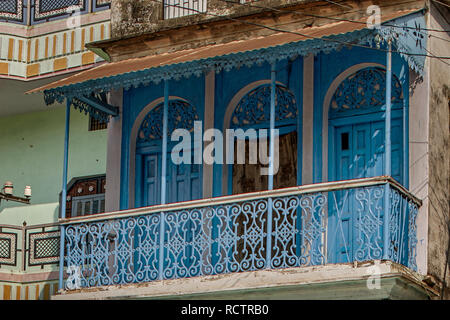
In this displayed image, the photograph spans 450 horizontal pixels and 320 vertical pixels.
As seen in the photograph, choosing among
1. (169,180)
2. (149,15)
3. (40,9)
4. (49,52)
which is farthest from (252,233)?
(40,9)

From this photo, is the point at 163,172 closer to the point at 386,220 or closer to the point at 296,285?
the point at 296,285

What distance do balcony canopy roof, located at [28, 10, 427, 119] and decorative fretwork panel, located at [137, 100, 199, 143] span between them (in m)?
0.74

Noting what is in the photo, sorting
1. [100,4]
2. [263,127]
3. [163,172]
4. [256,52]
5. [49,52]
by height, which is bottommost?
A: [163,172]

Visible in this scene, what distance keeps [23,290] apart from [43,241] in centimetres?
83

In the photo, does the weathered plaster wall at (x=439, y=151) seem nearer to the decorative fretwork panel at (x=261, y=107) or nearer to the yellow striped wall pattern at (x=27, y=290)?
the decorative fretwork panel at (x=261, y=107)

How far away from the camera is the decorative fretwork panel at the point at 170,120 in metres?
17.0

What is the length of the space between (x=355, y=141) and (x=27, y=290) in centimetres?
655

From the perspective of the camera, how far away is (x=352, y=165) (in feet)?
51.2

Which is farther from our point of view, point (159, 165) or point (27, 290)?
point (27, 290)

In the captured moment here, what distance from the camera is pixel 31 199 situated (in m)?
21.0

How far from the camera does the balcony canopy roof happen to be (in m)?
14.5

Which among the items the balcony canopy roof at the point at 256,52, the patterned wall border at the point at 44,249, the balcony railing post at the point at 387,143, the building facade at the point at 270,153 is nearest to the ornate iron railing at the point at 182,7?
the building facade at the point at 270,153
